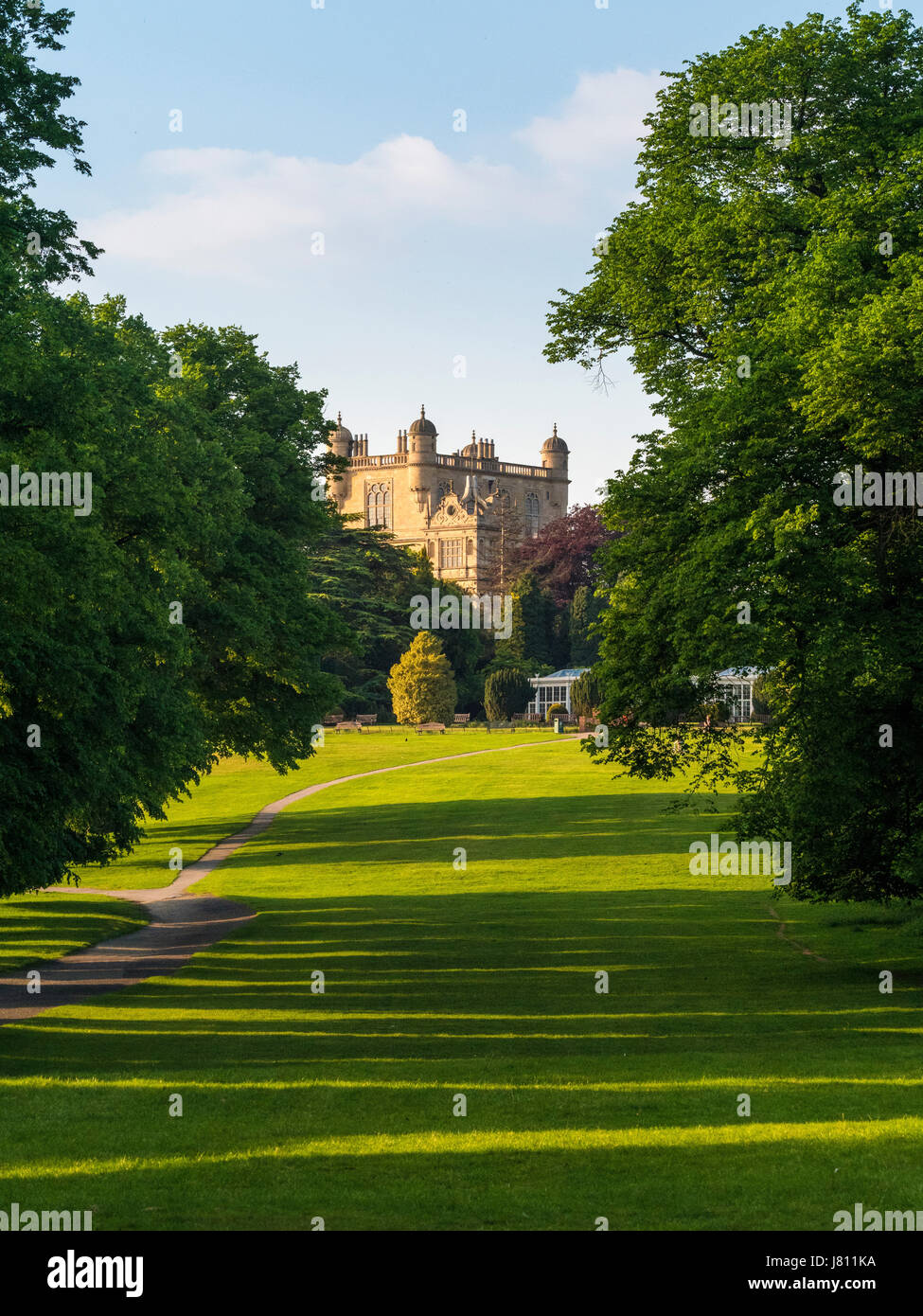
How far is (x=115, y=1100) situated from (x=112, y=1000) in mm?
9612

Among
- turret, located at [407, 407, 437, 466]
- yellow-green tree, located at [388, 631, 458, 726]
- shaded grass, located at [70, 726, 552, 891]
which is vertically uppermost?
turret, located at [407, 407, 437, 466]

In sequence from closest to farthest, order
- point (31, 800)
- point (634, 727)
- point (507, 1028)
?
point (31, 800)
point (507, 1028)
point (634, 727)

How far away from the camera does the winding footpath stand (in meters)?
24.5

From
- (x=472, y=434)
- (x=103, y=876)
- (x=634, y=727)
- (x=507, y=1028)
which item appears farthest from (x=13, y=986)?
(x=472, y=434)

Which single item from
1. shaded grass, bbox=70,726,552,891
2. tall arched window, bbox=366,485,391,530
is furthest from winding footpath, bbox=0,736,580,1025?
tall arched window, bbox=366,485,391,530

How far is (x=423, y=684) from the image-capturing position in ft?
307

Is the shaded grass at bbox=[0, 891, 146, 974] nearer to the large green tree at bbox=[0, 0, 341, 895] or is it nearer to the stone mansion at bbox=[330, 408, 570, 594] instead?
the large green tree at bbox=[0, 0, 341, 895]

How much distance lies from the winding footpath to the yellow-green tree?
45731mm

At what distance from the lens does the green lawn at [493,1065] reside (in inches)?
421

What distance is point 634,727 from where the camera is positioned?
2547 cm

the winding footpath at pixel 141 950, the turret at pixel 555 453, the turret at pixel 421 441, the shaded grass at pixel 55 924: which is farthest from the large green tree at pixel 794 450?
the turret at pixel 555 453

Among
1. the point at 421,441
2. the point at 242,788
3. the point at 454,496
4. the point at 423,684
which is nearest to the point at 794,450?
the point at 242,788

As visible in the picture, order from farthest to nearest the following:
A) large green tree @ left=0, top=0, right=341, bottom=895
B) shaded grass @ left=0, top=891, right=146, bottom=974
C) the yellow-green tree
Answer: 1. the yellow-green tree
2. shaded grass @ left=0, top=891, right=146, bottom=974
3. large green tree @ left=0, top=0, right=341, bottom=895
